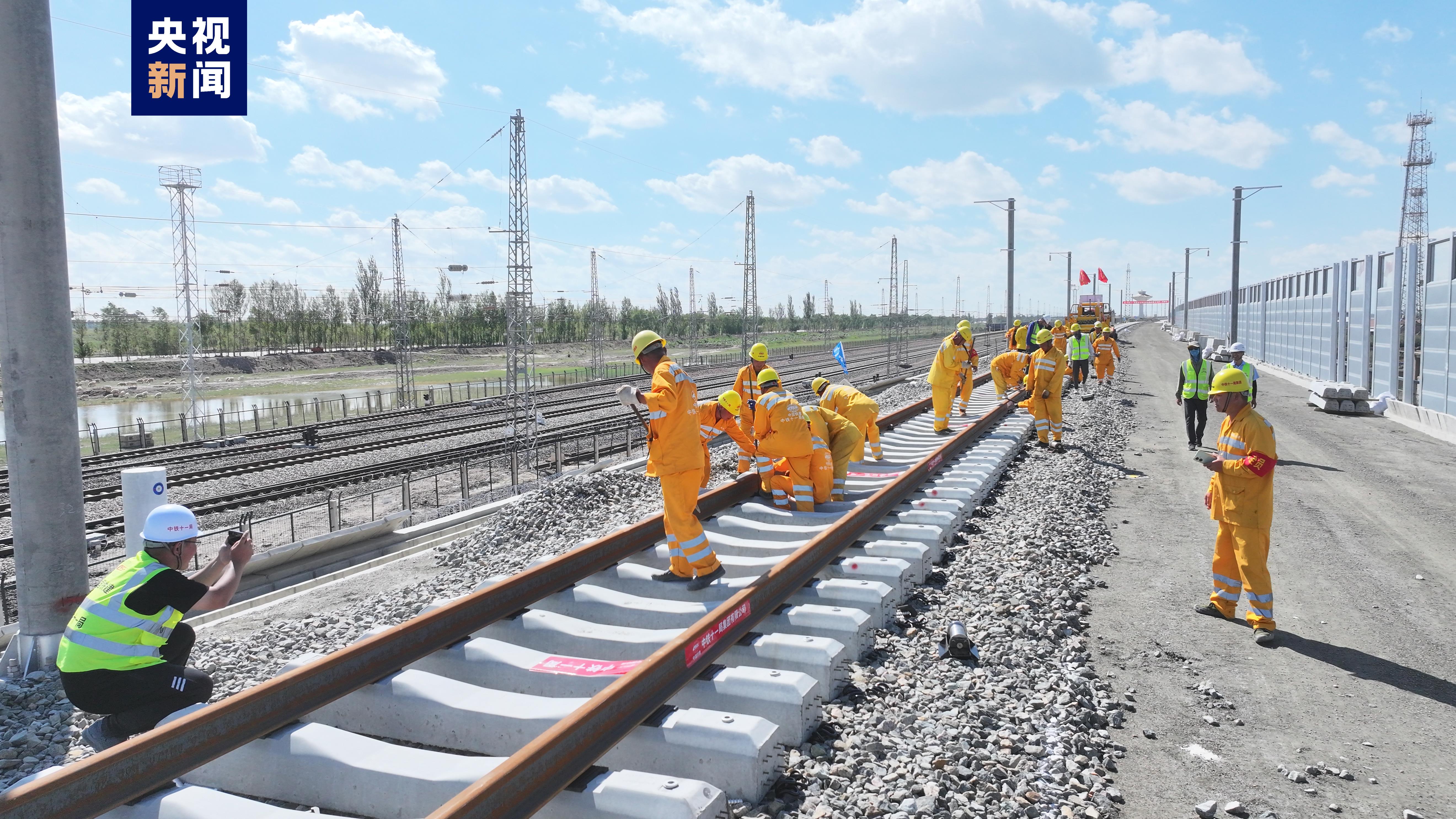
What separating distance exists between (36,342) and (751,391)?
605 centimetres

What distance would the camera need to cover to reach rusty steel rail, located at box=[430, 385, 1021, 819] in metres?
3.15

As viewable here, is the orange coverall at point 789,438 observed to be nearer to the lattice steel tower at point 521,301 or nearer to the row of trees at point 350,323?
the lattice steel tower at point 521,301

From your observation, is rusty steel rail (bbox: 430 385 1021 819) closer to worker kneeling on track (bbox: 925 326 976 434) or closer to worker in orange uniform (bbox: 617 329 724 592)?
worker in orange uniform (bbox: 617 329 724 592)

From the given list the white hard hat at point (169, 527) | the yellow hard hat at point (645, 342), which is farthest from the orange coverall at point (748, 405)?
the white hard hat at point (169, 527)

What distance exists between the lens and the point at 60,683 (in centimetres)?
577

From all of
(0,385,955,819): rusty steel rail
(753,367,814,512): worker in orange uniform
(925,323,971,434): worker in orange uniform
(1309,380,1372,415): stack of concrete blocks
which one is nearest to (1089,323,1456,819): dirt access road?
(753,367,814,512): worker in orange uniform

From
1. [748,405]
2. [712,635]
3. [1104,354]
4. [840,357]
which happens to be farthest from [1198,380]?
[712,635]

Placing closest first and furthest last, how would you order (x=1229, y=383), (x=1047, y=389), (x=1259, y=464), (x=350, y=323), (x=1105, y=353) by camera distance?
1. (x=1259, y=464)
2. (x=1229, y=383)
3. (x=1047, y=389)
4. (x=1105, y=353)
5. (x=350, y=323)

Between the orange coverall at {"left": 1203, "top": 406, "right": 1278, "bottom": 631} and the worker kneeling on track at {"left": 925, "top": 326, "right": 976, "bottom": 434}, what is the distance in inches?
278

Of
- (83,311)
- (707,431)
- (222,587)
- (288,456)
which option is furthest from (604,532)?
(83,311)

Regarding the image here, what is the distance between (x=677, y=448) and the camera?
5828 mm

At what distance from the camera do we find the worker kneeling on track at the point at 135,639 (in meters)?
4.21

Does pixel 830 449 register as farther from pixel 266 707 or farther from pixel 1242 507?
pixel 266 707

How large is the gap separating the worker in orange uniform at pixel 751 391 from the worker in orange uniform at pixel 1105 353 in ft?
56.2
